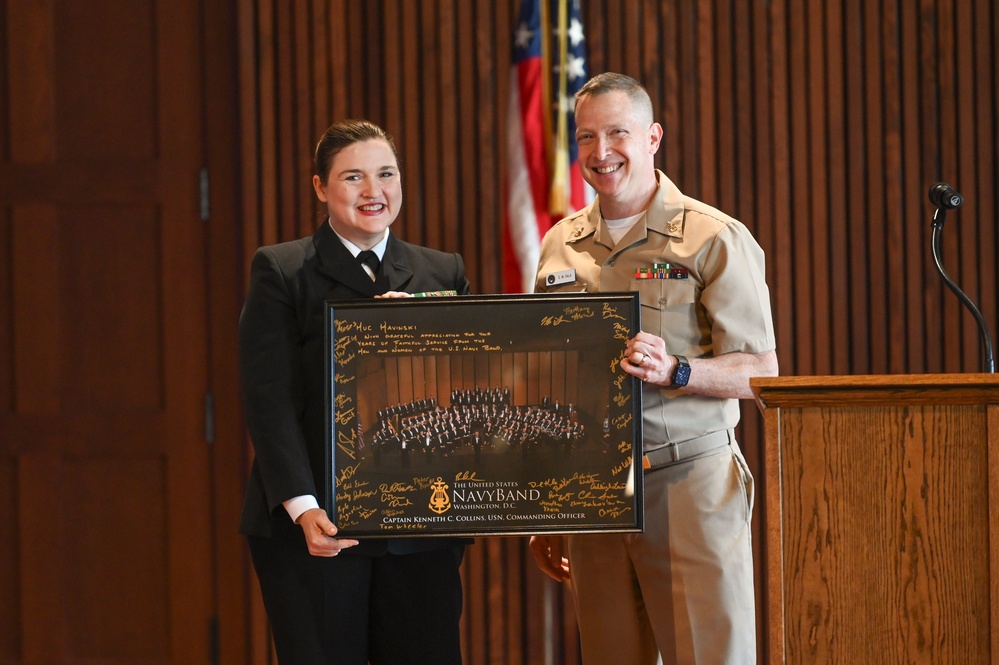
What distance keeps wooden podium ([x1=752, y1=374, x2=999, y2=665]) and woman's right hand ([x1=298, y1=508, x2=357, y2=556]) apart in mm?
967

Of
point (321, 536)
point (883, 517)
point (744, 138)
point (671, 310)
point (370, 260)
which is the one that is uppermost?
point (744, 138)

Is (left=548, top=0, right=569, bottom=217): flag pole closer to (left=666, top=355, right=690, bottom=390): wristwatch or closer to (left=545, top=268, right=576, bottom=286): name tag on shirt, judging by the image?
(left=545, top=268, right=576, bottom=286): name tag on shirt

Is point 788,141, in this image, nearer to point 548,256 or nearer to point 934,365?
point 934,365

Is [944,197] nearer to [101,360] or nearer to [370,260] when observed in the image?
[370,260]

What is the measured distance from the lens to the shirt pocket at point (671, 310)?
2.67 meters

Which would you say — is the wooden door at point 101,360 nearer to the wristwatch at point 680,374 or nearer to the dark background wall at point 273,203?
the dark background wall at point 273,203

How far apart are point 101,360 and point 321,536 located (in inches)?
94.8

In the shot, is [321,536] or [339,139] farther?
[339,139]

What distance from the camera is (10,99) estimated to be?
4.45 metres

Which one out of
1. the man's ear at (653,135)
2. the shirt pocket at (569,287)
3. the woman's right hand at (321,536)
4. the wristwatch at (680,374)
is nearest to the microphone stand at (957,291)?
the wristwatch at (680,374)

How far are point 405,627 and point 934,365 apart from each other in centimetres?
266

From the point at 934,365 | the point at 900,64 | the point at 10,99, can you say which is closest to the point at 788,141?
the point at 900,64

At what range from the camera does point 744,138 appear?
4277 mm

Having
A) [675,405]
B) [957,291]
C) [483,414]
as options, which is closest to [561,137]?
[675,405]
